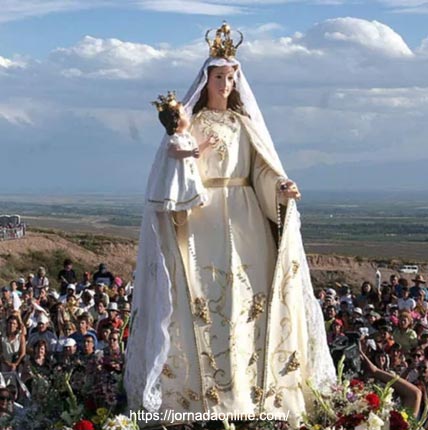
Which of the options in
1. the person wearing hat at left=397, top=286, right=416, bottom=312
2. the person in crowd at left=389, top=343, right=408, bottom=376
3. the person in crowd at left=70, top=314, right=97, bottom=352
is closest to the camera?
the person in crowd at left=389, top=343, right=408, bottom=376

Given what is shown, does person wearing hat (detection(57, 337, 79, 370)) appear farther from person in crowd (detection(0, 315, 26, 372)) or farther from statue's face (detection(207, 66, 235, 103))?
statue's face (detection(207, 66, 235, 103))

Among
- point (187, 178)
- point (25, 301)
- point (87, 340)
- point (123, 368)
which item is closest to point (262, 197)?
point (187, 178)

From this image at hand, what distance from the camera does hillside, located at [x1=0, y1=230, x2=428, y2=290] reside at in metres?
30.2

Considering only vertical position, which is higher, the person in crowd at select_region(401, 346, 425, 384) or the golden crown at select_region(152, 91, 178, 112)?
the golden crown at select_region(152, 91, 178, 112)

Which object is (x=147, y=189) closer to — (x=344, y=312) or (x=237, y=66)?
(x=237, y=66)

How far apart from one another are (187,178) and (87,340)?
3174 mm

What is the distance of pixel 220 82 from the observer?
27.2 feet

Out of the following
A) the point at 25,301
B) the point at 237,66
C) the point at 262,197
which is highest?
the point at 237,66

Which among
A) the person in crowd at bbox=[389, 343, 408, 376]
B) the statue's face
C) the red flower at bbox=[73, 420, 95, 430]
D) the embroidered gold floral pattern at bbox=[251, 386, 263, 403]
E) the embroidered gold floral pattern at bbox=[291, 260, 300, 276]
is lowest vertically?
the person in crowd at bbox=[389, 343, 408, 376]

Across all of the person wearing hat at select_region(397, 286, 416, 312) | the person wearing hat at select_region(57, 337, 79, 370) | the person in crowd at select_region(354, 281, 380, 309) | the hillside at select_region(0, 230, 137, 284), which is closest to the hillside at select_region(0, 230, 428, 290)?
the hillside at select_region(0, 230, 137, 284)

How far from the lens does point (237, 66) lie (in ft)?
27.3

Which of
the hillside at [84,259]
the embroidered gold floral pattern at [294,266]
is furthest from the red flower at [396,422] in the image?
the hillside at [84,259]

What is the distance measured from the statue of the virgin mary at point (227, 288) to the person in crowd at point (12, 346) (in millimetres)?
3276

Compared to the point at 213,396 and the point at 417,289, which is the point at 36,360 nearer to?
the point at 213,396
